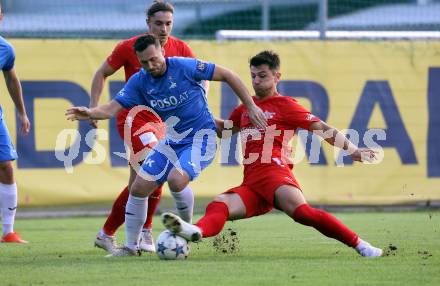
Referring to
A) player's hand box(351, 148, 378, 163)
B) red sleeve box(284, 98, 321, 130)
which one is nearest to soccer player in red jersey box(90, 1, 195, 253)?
red sleeve box(284, 98, 321, 130)

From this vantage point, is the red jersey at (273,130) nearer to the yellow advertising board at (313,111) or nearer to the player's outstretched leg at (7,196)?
the player's outstretched leg at (7,196)

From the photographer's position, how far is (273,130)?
785 cm

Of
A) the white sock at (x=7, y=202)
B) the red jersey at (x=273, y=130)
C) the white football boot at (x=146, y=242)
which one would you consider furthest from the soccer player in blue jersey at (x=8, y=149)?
the red jersey at (x=273, y=130)

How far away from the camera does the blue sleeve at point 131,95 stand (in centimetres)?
771

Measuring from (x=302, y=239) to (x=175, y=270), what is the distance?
3.00m

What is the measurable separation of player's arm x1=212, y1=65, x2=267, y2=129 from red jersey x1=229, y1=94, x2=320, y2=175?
0.39m

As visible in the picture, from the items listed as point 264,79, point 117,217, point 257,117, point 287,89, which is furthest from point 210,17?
point 257,117

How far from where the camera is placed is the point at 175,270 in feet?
21.7

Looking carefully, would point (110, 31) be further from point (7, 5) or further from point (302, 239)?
point (302, 239)

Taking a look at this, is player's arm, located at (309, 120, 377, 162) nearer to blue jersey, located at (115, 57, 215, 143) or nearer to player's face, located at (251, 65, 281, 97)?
player's face, located at (251, 65, 281, 97)

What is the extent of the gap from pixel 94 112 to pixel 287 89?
22.0 ft

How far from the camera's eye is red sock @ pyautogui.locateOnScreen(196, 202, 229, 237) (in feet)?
23.8

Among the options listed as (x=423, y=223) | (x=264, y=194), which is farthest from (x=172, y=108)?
(x=423, y=223)

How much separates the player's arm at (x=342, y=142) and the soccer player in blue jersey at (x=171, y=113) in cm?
55
